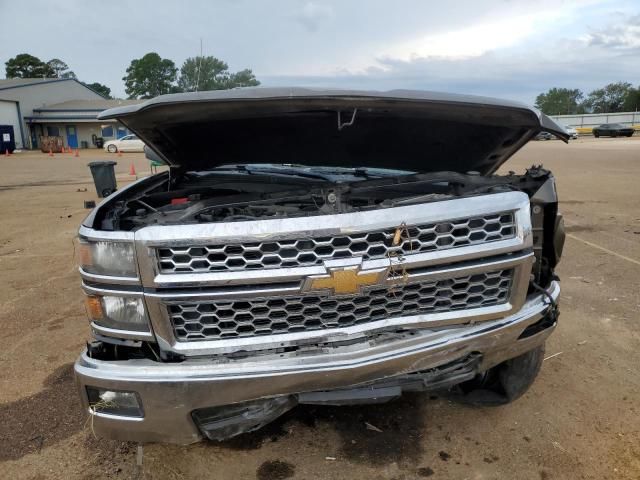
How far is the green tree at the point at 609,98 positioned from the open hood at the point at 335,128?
95403mm

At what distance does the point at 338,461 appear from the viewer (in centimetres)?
253

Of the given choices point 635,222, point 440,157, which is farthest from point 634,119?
point 440,157

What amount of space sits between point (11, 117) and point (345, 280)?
164ft

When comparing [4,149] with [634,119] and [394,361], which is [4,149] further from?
[634,119]

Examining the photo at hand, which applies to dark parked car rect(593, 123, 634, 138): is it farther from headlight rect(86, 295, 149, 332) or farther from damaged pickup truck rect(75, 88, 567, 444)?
headlight rect(86, 295, 149, 332)

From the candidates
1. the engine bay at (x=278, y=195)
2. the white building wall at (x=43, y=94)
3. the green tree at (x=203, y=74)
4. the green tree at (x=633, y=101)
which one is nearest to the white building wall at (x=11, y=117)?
the white building wall at (x=43, y=94)

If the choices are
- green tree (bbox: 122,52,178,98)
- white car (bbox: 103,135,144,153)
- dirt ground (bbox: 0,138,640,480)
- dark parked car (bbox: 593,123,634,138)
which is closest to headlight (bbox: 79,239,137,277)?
dirt ground (bbox: 0,138,640,480)

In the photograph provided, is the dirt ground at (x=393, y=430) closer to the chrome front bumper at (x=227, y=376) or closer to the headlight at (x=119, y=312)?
the chrome front bumper at (x=227, y=376)

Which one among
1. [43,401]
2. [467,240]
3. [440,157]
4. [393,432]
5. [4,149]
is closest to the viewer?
[467,240]

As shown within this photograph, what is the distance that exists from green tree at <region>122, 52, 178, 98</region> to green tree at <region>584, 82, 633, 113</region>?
70.5 metres

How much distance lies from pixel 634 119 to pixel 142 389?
223 ft

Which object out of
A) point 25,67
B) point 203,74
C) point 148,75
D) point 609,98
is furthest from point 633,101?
point 25,67

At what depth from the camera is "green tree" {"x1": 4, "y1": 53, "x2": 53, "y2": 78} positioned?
77.9 m

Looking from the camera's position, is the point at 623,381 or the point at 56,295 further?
the point at 56,295
